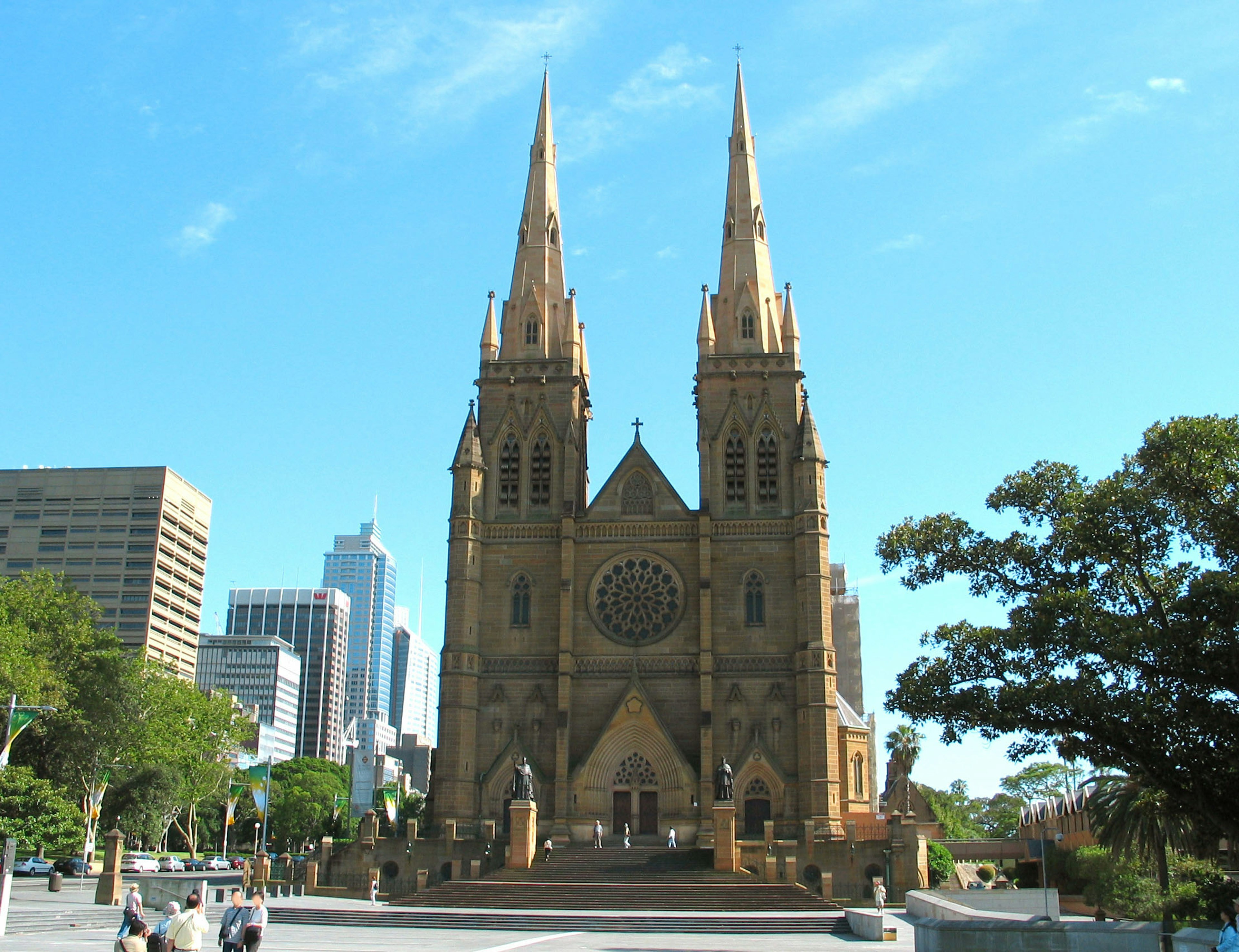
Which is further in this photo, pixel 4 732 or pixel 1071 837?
pixel 1071 837

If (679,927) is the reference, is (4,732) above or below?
above

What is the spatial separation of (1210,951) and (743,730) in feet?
111

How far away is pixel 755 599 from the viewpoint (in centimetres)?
5212

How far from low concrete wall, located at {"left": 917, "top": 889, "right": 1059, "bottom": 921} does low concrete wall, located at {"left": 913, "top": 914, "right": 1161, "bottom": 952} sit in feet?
46.8

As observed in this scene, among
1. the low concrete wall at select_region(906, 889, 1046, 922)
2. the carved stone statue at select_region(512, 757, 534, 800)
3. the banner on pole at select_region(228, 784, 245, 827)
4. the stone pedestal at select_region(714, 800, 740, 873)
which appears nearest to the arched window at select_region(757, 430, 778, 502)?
the stone pedestal at select_region(714, 800, 740, 873)

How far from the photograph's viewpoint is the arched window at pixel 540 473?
5497cm

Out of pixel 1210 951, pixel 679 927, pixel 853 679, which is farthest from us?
pixel 853 679

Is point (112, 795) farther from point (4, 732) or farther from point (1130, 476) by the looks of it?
point (1130, 476)

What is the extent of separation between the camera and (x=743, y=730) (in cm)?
5019

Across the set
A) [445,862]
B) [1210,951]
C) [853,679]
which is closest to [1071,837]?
[853,679]

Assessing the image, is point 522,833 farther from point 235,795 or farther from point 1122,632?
point 235,795

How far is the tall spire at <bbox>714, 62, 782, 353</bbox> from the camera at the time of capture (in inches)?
2243

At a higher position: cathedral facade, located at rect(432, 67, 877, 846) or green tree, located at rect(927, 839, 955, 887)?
cathedral facade, located at rect(432, 67, 877, 846)

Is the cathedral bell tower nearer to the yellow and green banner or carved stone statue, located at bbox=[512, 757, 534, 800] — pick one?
carved stone statue, located at bbox=[512, 757, 534, 800]
